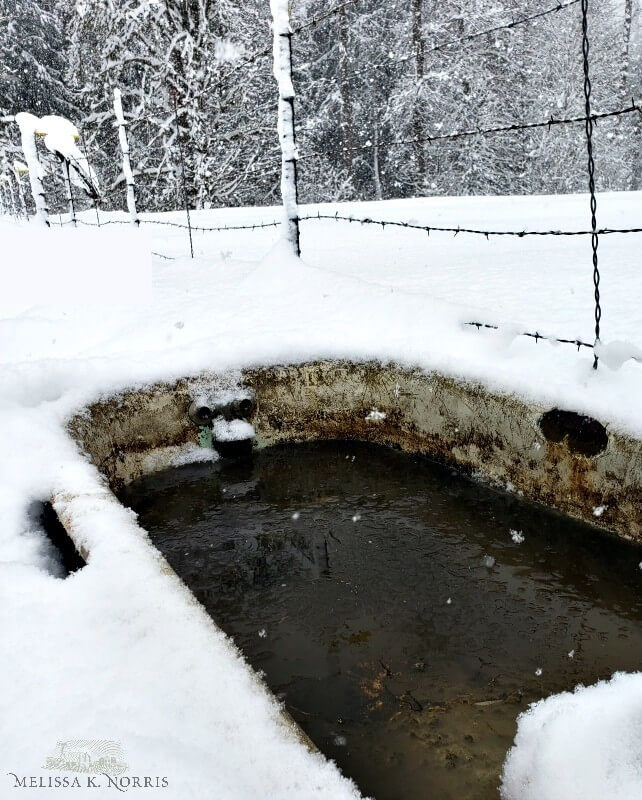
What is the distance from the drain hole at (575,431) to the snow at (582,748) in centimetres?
134

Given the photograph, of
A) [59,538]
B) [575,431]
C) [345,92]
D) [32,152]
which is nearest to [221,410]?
[59,538]

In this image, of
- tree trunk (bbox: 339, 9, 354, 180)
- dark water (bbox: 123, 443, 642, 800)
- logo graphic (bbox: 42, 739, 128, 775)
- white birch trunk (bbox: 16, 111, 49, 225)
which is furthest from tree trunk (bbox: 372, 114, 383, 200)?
logo graphic (bbox: 42, 739, 128, 775)

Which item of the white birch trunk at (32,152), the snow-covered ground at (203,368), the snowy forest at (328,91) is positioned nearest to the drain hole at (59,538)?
the snow-covered ground at (203,368)

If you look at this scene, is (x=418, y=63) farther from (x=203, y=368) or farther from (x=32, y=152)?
(x=203, y=368)

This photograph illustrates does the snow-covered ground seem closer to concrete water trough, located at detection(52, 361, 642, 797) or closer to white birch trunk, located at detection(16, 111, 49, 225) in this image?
concrete water trough, located at detection(52, 361, 642, 797)

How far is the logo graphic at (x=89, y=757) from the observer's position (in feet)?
3.96

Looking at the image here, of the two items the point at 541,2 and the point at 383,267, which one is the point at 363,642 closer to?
the point at 383,267

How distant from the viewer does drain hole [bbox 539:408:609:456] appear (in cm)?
290

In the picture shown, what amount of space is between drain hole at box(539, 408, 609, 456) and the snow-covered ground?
0.24 feet

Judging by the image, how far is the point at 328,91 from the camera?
20.2m

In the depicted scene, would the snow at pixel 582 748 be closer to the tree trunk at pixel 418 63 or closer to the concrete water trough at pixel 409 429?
the concrete water trough at pixel 409 429

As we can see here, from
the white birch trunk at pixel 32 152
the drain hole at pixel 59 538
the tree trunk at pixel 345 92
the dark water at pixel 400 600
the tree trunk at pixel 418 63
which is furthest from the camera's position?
the tree trunk at pixel 345 92

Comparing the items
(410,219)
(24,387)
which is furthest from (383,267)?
(24,387)

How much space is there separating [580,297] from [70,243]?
25.7 feet
